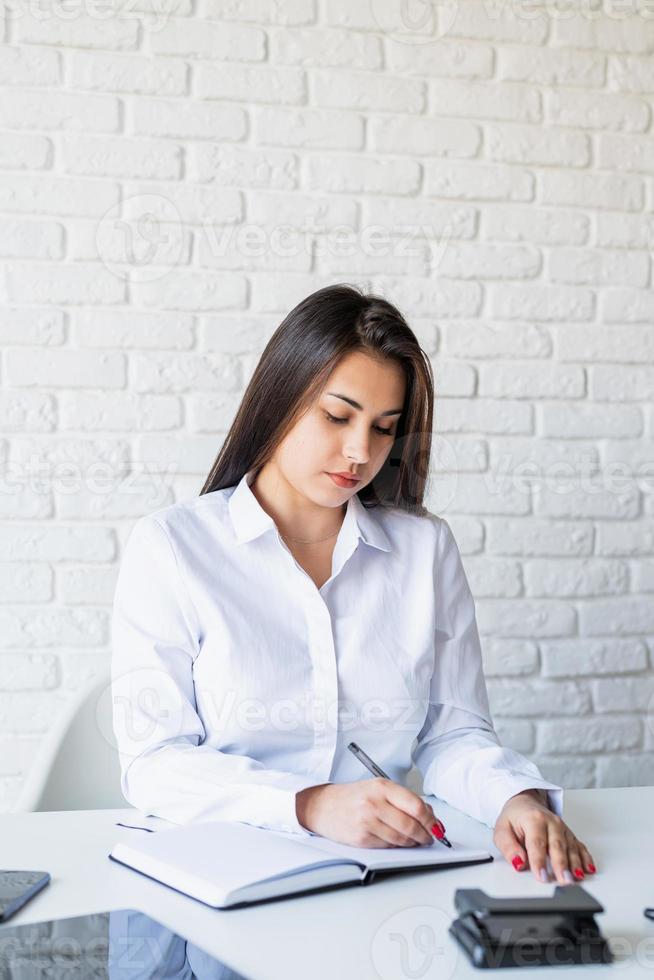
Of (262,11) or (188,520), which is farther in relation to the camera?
(262,11)

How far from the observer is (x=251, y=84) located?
1.92 metres

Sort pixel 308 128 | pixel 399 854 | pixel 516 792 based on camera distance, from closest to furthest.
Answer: pixel 399 854, pixel 516 792, pixel 308 128

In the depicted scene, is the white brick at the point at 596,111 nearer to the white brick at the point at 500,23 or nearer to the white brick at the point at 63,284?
the white brick at the point at 500,23

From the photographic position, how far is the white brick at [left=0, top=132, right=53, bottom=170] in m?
1.85

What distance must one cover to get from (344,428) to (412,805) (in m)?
0.57

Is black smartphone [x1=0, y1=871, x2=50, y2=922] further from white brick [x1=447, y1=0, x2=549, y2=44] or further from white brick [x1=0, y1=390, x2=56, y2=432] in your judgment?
white brick [x1=447, y1=0, x2=549, y2=44]

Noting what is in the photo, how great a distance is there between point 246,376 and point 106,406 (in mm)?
264

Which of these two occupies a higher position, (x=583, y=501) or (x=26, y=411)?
(x=26, y=411)

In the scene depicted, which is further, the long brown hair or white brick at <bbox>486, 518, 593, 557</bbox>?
white brick at <bbox>486, 518, 593, 557</bbox>

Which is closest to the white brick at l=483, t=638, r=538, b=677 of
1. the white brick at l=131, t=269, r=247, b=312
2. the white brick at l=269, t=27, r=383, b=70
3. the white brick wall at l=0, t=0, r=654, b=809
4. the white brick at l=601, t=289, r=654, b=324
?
the white brick wall at l=0, t=0, r=654, b=809

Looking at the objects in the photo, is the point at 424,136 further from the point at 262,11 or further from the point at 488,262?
the point at 262,11

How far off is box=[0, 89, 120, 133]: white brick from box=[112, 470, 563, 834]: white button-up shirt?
0.78 m

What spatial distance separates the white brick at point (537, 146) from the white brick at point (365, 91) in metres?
0.16

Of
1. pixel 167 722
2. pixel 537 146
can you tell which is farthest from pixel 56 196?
pixel 167 722
